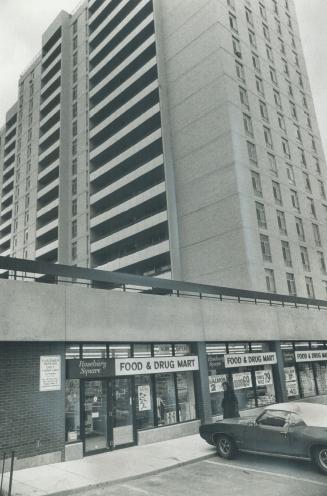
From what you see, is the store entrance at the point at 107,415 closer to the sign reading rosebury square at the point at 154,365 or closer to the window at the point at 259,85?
the sign reading rosebury square at the point at 154,365

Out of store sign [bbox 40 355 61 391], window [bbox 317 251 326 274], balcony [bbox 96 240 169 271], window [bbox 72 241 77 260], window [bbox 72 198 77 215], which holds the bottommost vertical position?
store sign [bbox 40 355 61 391]

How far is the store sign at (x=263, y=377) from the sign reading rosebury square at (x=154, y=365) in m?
4.42

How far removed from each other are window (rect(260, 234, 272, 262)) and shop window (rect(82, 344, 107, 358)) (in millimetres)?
19399

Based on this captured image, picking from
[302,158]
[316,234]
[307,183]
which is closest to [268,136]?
[302,158]

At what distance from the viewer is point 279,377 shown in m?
20.5

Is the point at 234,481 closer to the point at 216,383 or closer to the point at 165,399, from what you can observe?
the point at 165,399

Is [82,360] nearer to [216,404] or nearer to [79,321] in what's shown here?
[79,321]

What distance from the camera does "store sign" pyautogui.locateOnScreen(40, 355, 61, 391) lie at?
12.5 m

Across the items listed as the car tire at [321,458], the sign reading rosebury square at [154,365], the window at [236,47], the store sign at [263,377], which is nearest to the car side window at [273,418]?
the car tire at [321,458]

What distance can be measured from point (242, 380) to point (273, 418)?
8.36 meters

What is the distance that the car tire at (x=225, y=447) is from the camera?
11.4 m

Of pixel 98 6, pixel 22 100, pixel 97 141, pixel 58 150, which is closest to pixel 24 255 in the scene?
pixel 58 150

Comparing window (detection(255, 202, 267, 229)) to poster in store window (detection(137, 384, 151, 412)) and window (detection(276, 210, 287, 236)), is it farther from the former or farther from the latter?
poster in store window (detection(137, 384, 151, 412))

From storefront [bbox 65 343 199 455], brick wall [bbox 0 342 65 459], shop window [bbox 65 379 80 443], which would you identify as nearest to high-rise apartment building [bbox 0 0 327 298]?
storefront [bbox 65 343 199 455]
